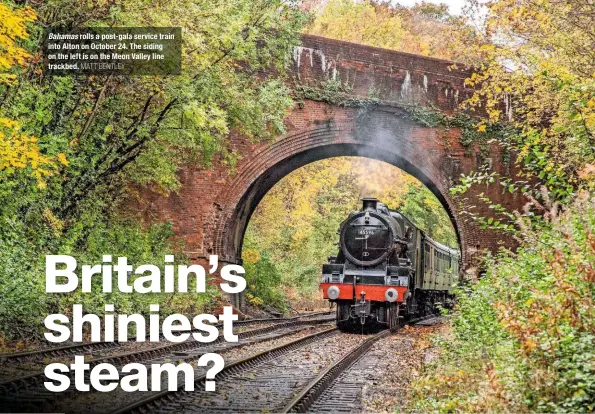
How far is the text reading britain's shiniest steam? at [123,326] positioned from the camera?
31.0 feet

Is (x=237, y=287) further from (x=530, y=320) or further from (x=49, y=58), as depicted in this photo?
(x=530, y=320)

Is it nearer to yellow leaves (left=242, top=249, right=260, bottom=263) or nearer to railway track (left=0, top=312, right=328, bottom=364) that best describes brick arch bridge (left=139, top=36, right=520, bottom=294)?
yellow leaves (left=242, top=249, right=260, bottom=263)

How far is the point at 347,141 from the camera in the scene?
937 inches

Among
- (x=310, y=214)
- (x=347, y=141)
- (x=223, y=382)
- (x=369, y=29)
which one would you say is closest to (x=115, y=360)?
(x=223, y=382)

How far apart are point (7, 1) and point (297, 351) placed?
799 cm

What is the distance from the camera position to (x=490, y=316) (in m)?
9.75

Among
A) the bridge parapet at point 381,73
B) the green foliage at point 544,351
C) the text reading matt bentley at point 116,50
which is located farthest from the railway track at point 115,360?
the bridge parapet at point 381,73

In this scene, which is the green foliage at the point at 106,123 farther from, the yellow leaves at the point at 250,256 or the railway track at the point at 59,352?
the yellow leaves at the point at 250,256

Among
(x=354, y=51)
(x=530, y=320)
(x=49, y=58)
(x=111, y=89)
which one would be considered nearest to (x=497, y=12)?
(x=354, y=51)

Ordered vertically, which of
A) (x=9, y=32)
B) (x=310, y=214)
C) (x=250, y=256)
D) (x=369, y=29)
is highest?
(x=369, y=29)

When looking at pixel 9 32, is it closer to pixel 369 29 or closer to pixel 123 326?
pixel 123 326

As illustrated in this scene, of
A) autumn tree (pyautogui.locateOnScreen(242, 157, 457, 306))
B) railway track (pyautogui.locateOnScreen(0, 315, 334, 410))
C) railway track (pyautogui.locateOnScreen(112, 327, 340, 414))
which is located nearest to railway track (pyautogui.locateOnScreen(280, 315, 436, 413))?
railway track (pyautogui.locateOnScreen(112, 327, 340, 414))

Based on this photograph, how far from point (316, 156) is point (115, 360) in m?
15.2

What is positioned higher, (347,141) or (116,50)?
(116,50)
